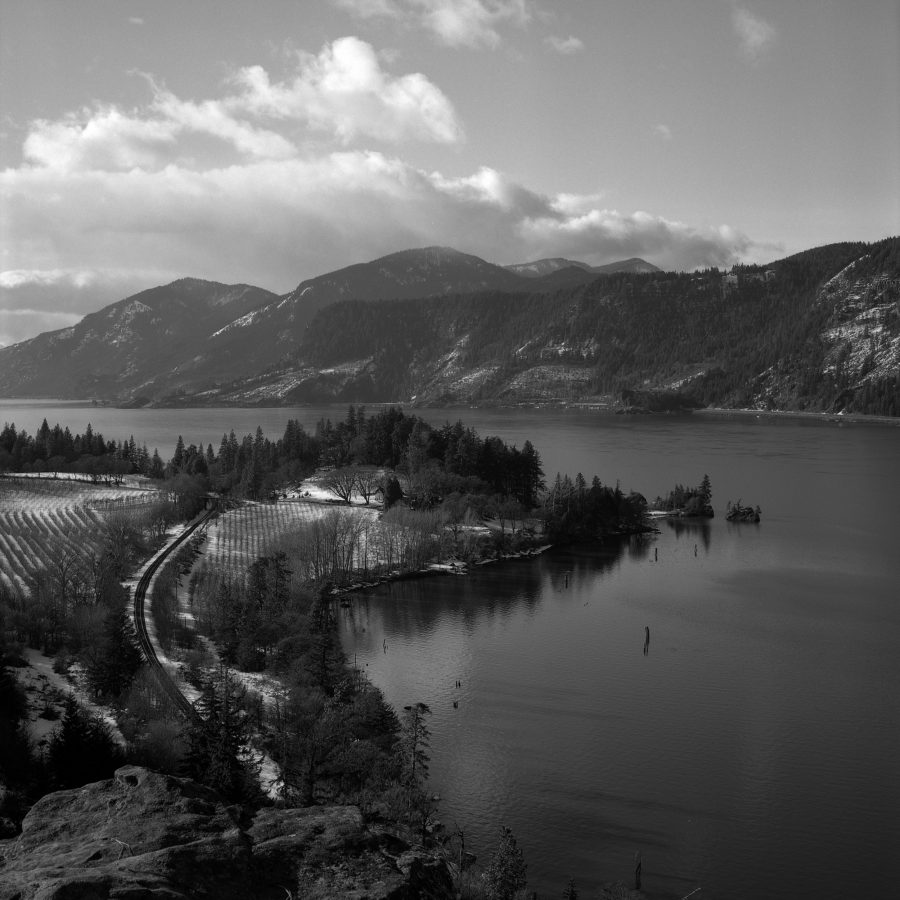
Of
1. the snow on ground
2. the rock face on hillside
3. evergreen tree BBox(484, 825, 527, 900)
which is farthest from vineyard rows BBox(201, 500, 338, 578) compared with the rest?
the rock face on hillside

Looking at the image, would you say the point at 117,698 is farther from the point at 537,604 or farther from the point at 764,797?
the point at 537,604

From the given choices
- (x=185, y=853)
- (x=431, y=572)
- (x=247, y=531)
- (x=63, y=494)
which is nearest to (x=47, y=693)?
(x=185, y=853)

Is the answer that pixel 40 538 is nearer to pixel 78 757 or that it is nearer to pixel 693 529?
pixel 78 757

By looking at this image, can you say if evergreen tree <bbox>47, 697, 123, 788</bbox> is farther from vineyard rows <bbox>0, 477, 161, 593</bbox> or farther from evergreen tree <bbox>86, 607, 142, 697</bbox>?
vineyard rows <bbox>0, 477, 161, 593</bbox>

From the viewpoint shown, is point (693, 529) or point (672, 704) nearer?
point (672, 704)

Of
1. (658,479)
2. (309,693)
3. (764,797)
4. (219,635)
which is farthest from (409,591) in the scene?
(658,479)

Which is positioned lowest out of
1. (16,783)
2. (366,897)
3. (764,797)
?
(764,797)

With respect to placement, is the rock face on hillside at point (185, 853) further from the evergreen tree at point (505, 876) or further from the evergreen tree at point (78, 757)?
the evergreen tree at point (505, 876)
